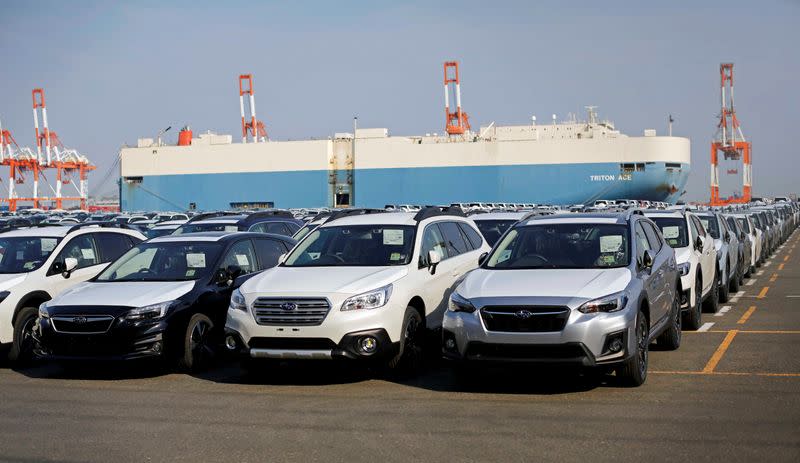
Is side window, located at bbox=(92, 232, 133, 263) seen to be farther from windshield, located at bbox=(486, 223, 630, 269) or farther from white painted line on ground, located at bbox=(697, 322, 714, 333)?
white painted line on ground, located at bbox=(697, 322, 714, 333)

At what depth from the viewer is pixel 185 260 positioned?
11.0 metres

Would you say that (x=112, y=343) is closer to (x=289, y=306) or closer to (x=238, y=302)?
(x=238, y=302)

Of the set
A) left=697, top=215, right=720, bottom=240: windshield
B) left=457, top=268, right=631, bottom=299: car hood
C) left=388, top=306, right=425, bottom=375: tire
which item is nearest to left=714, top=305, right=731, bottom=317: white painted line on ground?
left=697, top=215, right=720, bottom=240: windshield

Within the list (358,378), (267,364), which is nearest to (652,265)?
(358,378)

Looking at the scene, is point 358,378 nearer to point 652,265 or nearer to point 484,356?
point 484,356

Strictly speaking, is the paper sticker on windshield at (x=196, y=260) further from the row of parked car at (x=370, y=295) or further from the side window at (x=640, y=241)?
the side window at (x=640, y=241)

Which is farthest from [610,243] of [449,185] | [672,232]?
[449,185]

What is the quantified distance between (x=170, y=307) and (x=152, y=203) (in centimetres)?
9194

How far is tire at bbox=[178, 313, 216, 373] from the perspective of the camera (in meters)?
9.97

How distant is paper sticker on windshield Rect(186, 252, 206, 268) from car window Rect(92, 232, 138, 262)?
2.24m

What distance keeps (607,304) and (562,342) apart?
0.56 meters

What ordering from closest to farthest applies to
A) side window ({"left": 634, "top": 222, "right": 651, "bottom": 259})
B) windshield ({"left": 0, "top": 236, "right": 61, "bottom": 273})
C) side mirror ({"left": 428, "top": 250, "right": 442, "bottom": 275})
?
side window ({"left": 634, "top": 222, "right": 651, "bottom": 259}) → side mirror ({"left": 428, "top": 250, "right": 442, "bottom": 275}) → windshield ({"left": 0, "top": 236, "right": 61, "bottom": 273})

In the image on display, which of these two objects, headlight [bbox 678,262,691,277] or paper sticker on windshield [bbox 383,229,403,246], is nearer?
paper sticker on windshield [bbox 383,229,403,246]

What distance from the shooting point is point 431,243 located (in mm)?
10703
